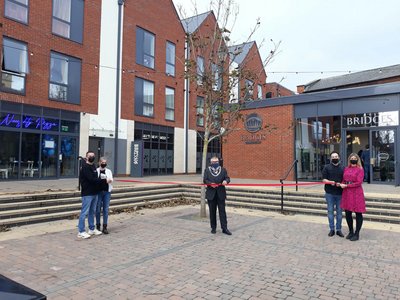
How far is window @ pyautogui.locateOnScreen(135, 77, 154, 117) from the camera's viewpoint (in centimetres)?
1944

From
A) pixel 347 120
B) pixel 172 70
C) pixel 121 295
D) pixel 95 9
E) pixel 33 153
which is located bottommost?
pixel 121 295

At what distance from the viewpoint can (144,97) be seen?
1994 centimetres

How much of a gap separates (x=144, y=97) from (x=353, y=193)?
15.8 metres

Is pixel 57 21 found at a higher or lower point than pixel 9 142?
higher

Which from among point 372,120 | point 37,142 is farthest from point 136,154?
point 372,120

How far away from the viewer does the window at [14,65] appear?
13.2m

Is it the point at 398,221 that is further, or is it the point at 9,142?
the point at 9,142

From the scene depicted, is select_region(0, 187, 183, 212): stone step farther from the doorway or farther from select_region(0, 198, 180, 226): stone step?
the doorway

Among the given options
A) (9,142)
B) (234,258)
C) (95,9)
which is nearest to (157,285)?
(234,258)

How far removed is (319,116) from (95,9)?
13.3m

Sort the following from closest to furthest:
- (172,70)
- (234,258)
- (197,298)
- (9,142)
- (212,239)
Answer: (197,298) < (234,258) < (212,239) < (9,142) < (172,70)

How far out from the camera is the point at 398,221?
782 centimetres

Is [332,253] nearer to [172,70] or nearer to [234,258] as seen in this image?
[234,258]

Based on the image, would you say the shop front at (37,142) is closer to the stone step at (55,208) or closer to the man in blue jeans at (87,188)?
the stone step at (55,208)
